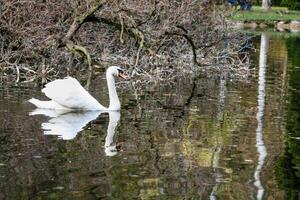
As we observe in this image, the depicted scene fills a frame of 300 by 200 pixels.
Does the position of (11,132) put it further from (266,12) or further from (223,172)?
(266,12)

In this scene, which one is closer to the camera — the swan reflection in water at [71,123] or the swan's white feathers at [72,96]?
the swan reflection in water at [71,123]

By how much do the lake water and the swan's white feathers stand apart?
319 mm

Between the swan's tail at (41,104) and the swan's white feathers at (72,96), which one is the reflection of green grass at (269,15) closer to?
the swan's tail at (41,104)

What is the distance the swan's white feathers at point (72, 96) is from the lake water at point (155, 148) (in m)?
0.32

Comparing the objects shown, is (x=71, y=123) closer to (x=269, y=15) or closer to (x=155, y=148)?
(x=155, y=148)

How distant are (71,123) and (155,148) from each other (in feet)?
8.04

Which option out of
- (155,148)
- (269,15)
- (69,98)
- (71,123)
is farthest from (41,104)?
(269,15)

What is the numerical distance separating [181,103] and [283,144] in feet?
14.5

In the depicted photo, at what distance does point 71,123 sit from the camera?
38.7ft

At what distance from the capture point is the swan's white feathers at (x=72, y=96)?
12.9 m

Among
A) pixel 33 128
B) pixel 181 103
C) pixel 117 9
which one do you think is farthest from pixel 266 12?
pixel 33 128

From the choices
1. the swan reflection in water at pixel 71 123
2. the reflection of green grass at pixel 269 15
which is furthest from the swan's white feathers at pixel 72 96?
the reflection of green grass at pixel 269 15

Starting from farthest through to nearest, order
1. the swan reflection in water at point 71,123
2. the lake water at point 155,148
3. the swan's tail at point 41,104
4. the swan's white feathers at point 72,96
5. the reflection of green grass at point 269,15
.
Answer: the reflection of green grass at point 269,15
the swan's tail at point 41,104
the swan's white feathers at point 72,96
the swan reflection in water at point 71,123
the lake water at point 155,148

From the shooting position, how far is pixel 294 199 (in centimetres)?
743
